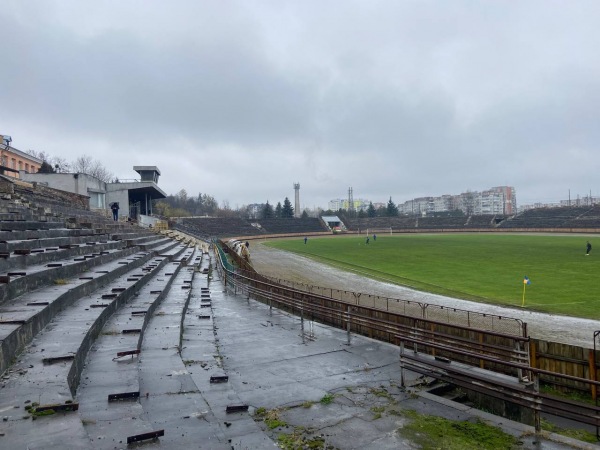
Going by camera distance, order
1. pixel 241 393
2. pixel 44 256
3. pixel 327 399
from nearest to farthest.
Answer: pixel 327 399, pixel 241 393, pixel 44 256

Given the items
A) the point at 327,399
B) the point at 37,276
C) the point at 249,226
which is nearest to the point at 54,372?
the point at 327,399

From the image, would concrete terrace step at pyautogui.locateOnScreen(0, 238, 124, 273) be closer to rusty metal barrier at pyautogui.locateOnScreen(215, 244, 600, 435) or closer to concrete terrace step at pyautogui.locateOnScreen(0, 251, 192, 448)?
concrete terrace step at pyautogui.locateOnScreen(0, 251, 192, 448)

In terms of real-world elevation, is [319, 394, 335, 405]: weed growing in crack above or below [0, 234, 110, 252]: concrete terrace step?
below

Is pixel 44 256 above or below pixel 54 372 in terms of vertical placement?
above

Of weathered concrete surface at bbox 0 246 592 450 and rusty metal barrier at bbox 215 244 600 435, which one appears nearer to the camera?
weathered concrete surface at bbox 0 246 592 450

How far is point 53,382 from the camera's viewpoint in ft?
16.2

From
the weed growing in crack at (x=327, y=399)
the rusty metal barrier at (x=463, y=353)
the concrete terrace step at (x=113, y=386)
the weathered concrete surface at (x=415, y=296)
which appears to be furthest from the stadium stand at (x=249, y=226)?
the weed growing in crack at (x=327, y=399)

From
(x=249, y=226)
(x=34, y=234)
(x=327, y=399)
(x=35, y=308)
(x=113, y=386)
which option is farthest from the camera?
(x=249, y=226)

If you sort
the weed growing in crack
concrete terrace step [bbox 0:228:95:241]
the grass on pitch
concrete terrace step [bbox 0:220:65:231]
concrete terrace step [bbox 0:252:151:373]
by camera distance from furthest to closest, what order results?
the grass on pitch
concrete terrace step [bbox 0:220:65:231]
concrete terrace step [bbox 0:228:95:241]
the weed growing in crack
concrete terrace step [bbox 0:252:151:373]

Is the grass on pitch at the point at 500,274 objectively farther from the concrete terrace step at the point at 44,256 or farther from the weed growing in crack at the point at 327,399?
the concrete terrace step at the point at 44,256

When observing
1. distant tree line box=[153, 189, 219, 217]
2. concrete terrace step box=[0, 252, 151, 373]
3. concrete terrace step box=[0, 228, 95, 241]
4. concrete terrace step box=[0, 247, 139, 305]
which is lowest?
concrete terrace step box=[0, 252, 151, 373]

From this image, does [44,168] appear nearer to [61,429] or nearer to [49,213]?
[49,213]

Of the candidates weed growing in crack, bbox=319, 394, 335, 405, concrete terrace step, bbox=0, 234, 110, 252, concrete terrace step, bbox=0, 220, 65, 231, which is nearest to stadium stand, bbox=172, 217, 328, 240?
concrete terrace step, bbox=0, 234, 110, 252

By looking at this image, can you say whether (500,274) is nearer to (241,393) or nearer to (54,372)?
(241,393)
